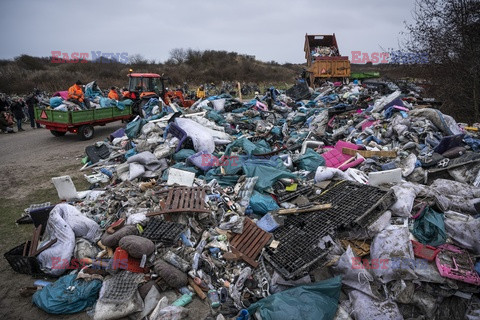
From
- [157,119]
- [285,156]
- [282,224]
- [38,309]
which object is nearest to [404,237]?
[282,224]

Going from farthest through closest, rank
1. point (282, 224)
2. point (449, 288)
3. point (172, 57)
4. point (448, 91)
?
point (172, 57)
point (448, 91)
point (282, 224)
point (449, 288)

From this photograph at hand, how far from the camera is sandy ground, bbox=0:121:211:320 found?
291 centimetres

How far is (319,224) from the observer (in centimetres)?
365

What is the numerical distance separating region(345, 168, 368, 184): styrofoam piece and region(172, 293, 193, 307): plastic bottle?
10.6 ft

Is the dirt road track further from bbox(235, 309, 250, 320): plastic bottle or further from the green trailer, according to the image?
bbox(235, 309, 250, 320): plastic bottle

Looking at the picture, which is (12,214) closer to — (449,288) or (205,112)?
(205,112)

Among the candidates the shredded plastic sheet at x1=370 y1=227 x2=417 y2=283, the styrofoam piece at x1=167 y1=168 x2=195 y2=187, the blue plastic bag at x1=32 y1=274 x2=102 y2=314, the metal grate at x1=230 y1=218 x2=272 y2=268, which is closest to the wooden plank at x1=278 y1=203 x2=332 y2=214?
the metal grate at x1=230 y1=218 x2=272 y2=268

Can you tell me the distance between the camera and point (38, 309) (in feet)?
9.46

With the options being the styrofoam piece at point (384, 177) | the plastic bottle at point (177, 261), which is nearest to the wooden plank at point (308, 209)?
the styrofoam piece at point (384, 177)

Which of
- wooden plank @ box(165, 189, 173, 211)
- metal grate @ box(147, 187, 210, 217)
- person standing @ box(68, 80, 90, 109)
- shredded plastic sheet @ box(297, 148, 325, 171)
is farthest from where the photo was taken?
person standing @ box(68, 80, 90, 109)

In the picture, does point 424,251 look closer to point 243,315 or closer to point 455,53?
point 243,315

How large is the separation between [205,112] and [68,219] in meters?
5.40

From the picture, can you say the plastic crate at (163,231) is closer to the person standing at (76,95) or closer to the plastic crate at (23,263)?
the plastic crate at (23,263)

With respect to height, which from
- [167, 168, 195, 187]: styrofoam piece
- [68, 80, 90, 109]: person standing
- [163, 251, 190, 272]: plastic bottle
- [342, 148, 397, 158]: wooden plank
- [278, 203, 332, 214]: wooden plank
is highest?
[68, 80, 90, 109]: person standing
